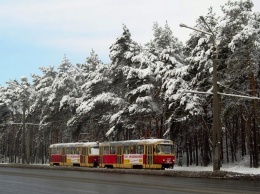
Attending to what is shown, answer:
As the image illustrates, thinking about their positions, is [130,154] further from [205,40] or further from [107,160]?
[205,40]

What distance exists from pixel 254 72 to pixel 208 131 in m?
9.46

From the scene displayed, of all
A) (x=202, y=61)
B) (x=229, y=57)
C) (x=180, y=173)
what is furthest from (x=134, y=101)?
(x=180, y=173)

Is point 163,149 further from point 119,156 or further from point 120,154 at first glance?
point 119,156

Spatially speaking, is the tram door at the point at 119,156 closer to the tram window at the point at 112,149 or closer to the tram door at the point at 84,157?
the tram window at the point at 112,149

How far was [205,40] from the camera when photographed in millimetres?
42062

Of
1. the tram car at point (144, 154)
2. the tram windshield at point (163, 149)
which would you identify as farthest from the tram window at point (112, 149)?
the tram windshield at point (163, 149)

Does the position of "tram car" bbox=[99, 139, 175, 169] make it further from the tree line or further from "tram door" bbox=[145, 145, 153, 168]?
the tree line

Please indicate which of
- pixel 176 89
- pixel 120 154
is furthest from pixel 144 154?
pixel 176 89

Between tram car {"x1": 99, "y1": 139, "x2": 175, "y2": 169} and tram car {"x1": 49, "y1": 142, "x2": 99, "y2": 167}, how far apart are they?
534 centimetres

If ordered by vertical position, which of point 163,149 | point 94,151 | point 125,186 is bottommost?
point 125,186

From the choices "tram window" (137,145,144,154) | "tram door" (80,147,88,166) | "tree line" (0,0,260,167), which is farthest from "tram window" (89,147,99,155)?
"tram window" (137,145,144,154)

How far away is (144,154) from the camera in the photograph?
4053 centimetres

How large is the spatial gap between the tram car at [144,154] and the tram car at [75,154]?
5345 millimetres

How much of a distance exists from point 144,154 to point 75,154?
14383mm
